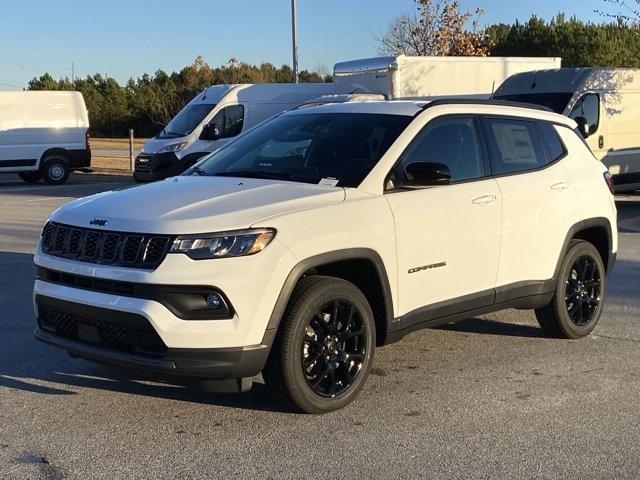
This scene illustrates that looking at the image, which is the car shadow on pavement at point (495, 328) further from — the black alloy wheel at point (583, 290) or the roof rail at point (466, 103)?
the roof rail at point (466, 103)

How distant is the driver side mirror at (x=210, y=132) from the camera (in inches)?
720

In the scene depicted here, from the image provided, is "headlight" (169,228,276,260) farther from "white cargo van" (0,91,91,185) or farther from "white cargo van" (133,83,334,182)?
"white cargo van" (0,91,91,185)

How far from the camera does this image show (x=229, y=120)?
1883cm

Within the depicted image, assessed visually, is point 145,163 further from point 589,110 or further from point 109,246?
point 109,246

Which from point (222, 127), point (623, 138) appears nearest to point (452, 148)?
point (623, 138)

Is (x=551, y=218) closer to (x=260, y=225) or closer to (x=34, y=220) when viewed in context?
(x=260, y=225)

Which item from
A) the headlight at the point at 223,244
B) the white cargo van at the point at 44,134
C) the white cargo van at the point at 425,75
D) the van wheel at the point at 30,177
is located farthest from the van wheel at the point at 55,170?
the headlight at the point at 223,244

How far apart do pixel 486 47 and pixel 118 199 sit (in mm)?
31527

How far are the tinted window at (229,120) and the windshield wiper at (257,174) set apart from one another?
43.1ft

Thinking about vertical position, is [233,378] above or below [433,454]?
above

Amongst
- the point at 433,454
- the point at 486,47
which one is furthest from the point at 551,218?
the point at 486,47

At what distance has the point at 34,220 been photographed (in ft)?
45.1

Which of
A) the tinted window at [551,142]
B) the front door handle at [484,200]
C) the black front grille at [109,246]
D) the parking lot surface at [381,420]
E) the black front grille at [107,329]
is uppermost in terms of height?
the tinted window at [551,142]

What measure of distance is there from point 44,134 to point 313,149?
17.9 metres
